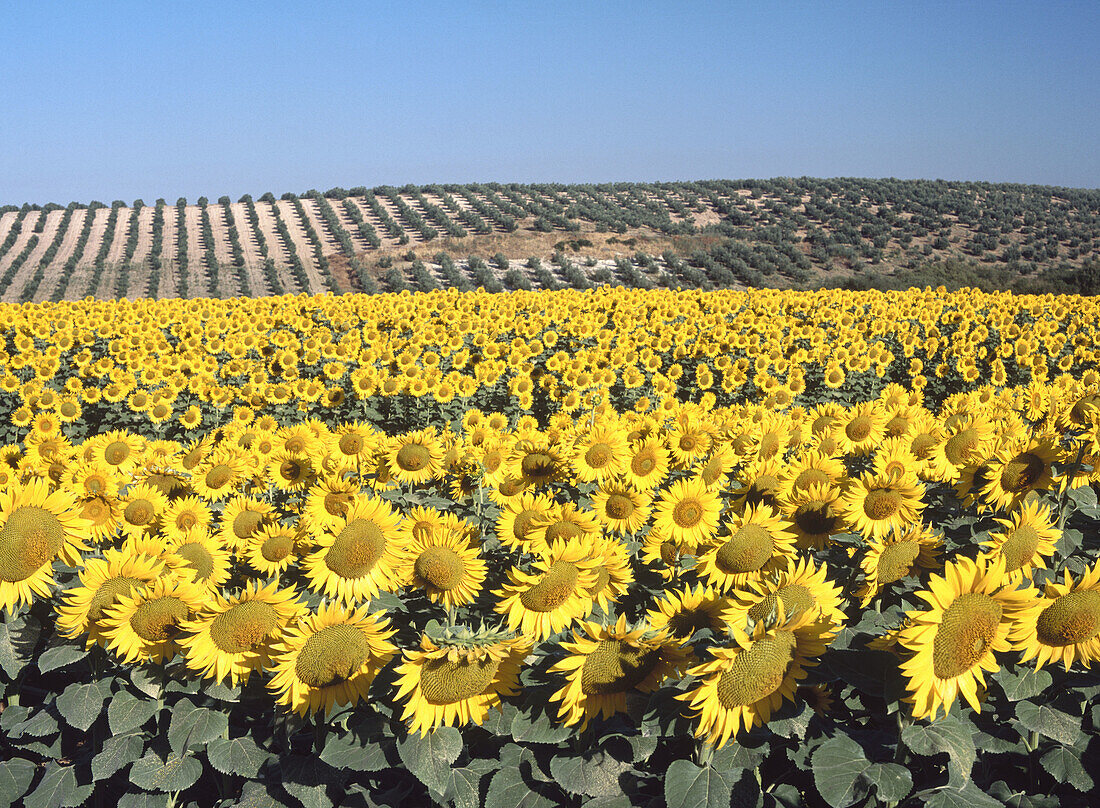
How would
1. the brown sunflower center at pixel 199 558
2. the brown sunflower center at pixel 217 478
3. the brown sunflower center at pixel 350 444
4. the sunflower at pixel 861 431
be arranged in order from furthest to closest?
the brown sunflower center at pixel 350 444 → the brown sunflower center at pixel 217 478 → the sunflower at pixel 861 431 → the brown sunflower center at pixel 199 558

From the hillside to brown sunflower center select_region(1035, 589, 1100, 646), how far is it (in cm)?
3183

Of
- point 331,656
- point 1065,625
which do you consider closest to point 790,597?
point 1065,625

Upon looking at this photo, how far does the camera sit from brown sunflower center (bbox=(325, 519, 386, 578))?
10.7ft

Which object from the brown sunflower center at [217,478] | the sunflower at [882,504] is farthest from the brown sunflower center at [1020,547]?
the brown sunflower center at [217,478]

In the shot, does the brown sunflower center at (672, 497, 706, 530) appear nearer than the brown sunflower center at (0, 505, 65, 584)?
No

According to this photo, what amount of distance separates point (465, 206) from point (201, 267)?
2577 centimetres

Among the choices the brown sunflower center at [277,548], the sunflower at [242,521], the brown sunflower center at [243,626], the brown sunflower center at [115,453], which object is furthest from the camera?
the brown sunflower center at [115,453]

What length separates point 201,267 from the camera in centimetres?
4759

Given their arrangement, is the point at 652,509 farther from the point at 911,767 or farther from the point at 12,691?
the point at 12,691

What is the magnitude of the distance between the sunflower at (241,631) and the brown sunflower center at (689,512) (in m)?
1.83

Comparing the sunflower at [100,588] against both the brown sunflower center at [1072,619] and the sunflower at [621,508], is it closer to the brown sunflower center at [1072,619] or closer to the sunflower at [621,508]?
the sunflower at [621,508]

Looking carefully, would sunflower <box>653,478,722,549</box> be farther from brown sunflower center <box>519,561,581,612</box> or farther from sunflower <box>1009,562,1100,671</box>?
sunflower <box>1009,562,1100,671</box>

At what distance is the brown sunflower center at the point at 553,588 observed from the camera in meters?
2.95

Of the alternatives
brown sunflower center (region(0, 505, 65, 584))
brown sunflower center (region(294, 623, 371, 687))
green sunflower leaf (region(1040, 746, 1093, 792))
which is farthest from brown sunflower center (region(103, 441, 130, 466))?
green sunflower leaf (region(1040, 746, 1093, 792))
